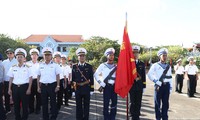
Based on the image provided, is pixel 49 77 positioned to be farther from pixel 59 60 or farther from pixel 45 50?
pixel 59 60

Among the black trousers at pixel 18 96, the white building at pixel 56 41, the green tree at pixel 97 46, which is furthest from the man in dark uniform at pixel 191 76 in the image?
the white building at pixel 56 41

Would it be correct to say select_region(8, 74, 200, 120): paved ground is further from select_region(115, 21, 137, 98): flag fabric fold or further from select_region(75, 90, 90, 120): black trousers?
select_region(115, 21, 137, 98): flag fabric fold

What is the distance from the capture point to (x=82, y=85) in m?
6.68

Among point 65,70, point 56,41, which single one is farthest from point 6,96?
point 56,41

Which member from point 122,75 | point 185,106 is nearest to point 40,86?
point 122,75

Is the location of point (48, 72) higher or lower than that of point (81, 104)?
higher

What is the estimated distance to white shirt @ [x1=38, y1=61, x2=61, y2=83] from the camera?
685 cm

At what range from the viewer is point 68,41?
201ft

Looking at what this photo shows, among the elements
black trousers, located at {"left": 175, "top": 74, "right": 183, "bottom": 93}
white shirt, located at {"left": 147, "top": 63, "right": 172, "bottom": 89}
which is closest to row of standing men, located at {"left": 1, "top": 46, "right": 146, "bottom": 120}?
white shirt, located at {"left": 147, "top": 63, "right": 172, "bottom": 89}

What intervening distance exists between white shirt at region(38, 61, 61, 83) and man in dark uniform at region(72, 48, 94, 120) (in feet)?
1.81

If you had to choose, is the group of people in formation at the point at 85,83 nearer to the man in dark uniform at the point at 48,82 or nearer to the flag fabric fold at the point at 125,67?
the man in dark uniform at the point at 48,82

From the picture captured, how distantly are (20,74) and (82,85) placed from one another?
1612 mm

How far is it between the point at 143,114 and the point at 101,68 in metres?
2.43

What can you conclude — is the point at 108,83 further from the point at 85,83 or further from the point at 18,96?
the point at 18,96
